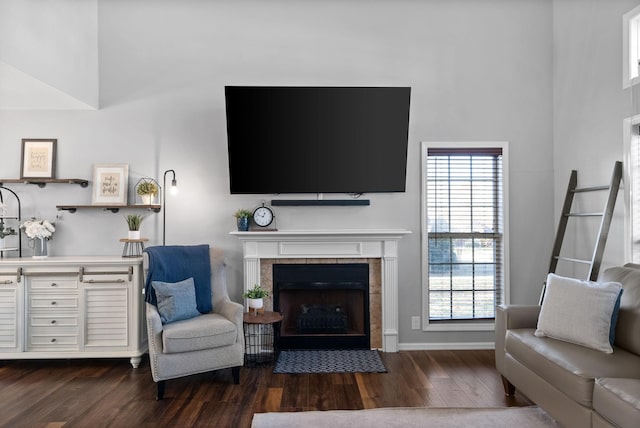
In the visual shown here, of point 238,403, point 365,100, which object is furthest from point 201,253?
point 365,100

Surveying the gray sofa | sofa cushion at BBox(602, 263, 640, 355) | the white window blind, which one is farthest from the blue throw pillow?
sofa cushion at BBox(602, 263, 640, 355)

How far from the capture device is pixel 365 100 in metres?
4.18

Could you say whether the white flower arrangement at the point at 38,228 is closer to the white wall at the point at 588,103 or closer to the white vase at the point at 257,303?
the white vase at the point at 257,303

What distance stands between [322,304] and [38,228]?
8.85ft

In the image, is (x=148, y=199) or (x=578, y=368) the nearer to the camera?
(x=578, y=368)

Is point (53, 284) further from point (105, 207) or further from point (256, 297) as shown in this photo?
point (256, 297)

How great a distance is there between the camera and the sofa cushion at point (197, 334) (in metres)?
3.27

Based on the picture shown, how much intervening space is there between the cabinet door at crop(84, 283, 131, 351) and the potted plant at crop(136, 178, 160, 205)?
83cm

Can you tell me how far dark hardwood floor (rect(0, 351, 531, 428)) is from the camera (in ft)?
9.68

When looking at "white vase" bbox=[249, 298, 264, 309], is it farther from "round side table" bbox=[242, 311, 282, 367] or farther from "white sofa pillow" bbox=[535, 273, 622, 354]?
"white sofa pillow" bbox=[535, 273, 622, 354]

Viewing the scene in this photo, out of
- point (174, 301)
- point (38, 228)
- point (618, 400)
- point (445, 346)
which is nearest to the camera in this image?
point (618, 400)

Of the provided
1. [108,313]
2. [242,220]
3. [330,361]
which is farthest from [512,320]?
[108,313]

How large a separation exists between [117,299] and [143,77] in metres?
2.13

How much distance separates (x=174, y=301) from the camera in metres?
3.56
